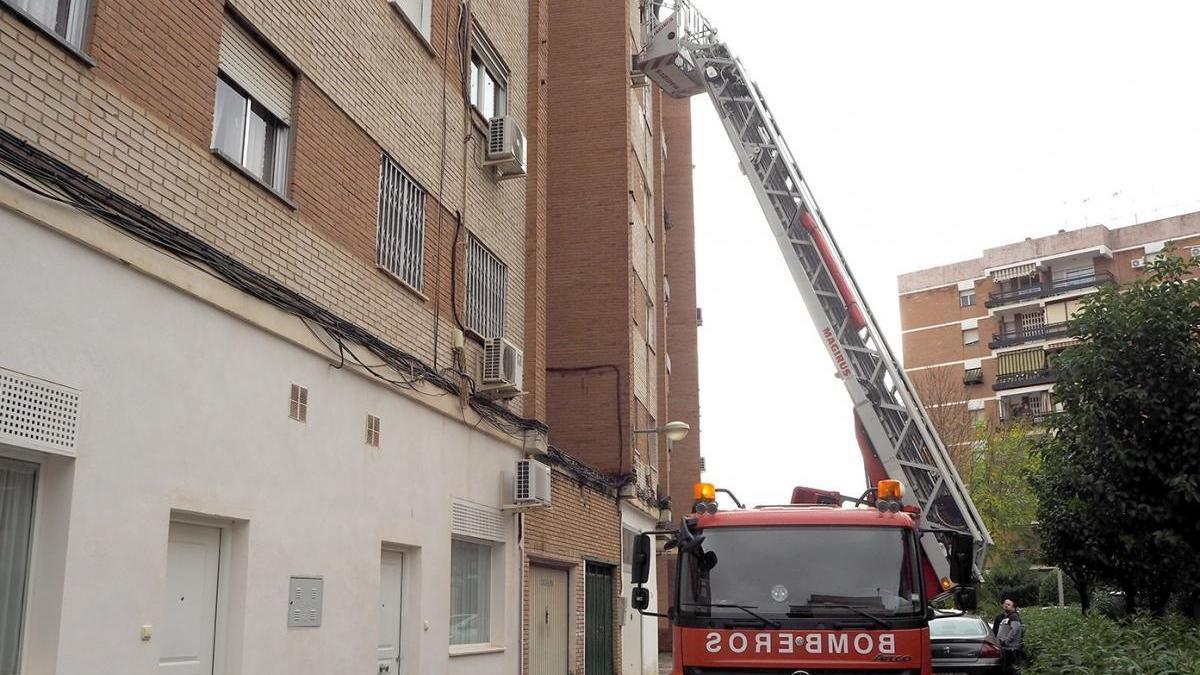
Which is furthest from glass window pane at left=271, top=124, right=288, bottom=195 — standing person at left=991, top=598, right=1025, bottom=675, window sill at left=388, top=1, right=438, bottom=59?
standing person at left=991, top=598, right=1025, bottom=675

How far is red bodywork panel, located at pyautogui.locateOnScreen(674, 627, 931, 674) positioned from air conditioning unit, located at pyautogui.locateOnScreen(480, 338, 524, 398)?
5.53 metres

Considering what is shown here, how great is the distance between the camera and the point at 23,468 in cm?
648

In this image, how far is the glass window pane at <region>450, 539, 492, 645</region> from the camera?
12.9m

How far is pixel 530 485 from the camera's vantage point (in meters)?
14.1

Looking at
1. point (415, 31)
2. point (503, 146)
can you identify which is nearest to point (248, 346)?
point (415, 31)

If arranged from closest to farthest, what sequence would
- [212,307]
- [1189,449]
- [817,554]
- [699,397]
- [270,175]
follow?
[212,307]
[817,554]
[270,175]
[1189,449]
[699,397]

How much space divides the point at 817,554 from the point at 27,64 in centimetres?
661

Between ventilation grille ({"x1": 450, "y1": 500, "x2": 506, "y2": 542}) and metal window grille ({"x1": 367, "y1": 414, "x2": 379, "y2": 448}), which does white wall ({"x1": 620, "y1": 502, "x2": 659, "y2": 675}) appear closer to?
ventilation grille ({"x1": 450, "y1": 500, "x2": 506, "y2": 542})

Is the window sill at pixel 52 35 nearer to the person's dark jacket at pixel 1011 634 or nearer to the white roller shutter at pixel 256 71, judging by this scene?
the white roller shutter at pixel 256 71

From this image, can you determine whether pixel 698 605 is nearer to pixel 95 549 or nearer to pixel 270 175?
pixel 95 549

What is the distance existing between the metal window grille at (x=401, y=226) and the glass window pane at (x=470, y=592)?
3.28 meters

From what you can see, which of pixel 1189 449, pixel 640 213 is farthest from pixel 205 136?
pixel 640 213

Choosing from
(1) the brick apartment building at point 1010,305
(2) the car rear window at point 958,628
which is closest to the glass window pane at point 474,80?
(2) the car rear window at point 958,628

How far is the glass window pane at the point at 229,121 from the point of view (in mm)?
8789
